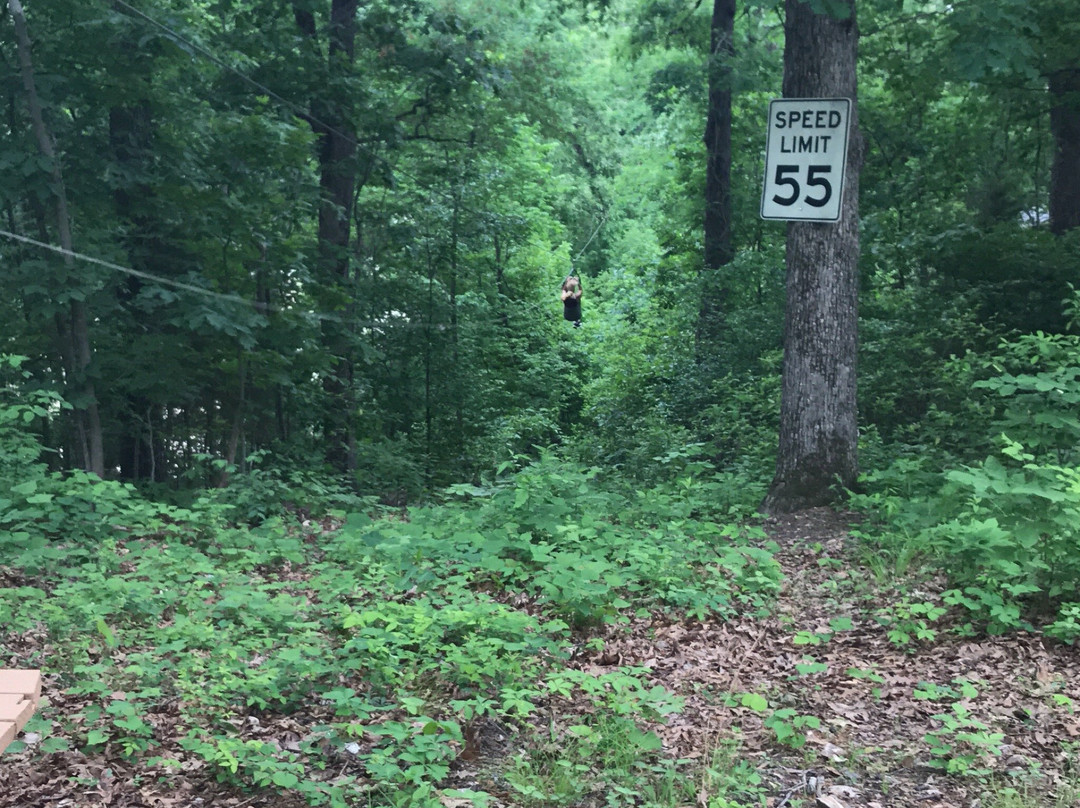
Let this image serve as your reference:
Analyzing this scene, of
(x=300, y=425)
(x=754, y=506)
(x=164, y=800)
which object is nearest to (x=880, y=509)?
(x=754, y=506)

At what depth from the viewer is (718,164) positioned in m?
17.6

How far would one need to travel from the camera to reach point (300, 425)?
1436 cm

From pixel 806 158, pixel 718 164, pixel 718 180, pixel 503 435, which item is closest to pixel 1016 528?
pixel 806 158

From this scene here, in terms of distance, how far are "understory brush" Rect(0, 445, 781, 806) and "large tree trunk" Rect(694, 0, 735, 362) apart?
329 inches

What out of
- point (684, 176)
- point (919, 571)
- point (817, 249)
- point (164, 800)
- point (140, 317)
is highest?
point (684, 176)

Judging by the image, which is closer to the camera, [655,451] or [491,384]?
[655,451]

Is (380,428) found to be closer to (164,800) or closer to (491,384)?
(491,384)

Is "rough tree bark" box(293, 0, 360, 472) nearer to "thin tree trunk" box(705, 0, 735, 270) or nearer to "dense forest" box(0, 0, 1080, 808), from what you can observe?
"dense forest" box(0, 0, 1080, 808)

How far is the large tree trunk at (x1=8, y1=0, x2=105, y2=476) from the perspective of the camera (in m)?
10.2

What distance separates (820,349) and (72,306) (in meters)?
7.94

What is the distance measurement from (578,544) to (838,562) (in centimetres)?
186

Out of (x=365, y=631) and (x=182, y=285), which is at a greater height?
(x=182, y=285)

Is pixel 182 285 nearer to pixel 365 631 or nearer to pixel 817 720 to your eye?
pixel 365 631

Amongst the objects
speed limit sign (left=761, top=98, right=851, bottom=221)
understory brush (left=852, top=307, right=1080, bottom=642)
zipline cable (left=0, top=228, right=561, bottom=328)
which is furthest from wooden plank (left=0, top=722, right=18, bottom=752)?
zipline cable (left=0, top=228, right=561, bottom=328)
